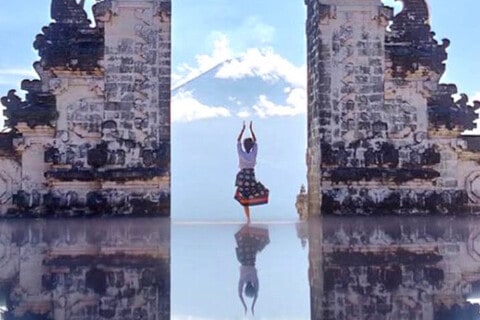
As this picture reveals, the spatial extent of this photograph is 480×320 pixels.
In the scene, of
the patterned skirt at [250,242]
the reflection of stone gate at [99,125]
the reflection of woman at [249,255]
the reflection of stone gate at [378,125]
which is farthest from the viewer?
the reflection of stone gate at [378,125]

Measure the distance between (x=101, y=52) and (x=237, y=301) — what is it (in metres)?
9.21

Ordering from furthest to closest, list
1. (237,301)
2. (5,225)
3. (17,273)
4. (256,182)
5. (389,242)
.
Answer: (256,182)
(5,225)
(389,242)
(17,273)
(237,301)

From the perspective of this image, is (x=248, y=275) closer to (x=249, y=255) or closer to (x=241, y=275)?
(x=241, y=275)

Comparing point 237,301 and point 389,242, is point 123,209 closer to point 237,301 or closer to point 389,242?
point 389,242

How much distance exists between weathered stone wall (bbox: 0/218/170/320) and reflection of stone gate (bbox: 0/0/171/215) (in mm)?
3397

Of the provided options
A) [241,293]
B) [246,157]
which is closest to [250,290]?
[241,293]

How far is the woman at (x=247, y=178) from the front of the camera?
39.7ft

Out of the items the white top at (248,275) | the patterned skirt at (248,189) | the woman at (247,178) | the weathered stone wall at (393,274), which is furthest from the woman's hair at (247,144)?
the white top at (248,275)

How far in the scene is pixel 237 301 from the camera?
414 centimetres

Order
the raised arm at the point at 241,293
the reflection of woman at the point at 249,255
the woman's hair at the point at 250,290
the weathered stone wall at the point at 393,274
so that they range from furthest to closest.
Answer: the reflection of woman at the point at 249,255 < the woman's hair at the point at 250,290 < the raised arm at the point at 241,293 < the weathered stone wall at the point at 393,274

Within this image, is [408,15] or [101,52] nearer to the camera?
[101,52]

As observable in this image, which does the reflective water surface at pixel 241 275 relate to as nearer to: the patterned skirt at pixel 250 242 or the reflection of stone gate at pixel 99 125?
the patterned skirt at pixel 250 242

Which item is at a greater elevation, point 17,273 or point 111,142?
point 111,142

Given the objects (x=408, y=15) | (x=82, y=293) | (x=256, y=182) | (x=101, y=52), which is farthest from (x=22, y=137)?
(x=82, y=293)
